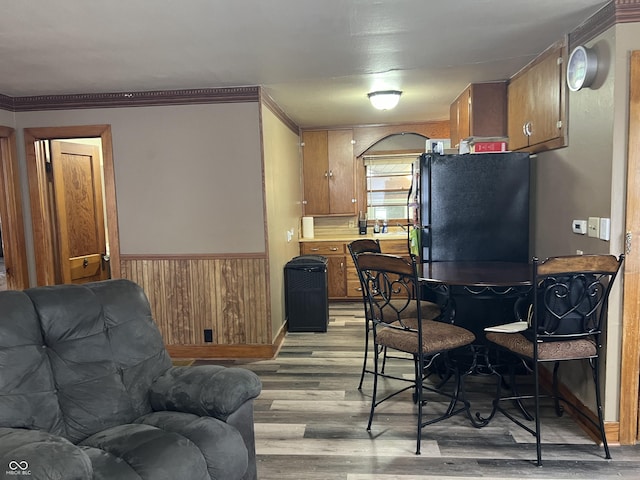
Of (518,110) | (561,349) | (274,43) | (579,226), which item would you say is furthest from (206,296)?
(518,110)

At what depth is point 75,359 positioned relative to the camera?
2.06 meters

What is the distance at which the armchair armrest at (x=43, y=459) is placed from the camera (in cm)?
137

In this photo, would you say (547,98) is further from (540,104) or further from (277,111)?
(277,111)

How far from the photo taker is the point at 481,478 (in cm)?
230

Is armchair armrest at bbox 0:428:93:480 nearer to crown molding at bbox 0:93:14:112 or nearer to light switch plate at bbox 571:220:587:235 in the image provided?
light switch plate at bbox 571:220:587:235

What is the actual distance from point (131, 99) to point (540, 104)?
3.37m

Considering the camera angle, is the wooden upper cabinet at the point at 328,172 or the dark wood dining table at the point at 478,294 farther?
the wooden upper cabinet at the point at 328,172

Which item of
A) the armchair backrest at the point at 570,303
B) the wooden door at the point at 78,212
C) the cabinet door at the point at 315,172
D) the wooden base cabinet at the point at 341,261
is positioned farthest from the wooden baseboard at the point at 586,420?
the wooden door at the point at 78,212

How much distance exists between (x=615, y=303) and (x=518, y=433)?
3.13 feet

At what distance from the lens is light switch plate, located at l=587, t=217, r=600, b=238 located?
2549 millimetres

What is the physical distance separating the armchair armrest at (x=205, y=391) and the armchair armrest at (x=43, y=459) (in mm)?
576

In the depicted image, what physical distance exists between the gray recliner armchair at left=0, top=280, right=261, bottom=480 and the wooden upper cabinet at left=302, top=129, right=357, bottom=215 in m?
4.21

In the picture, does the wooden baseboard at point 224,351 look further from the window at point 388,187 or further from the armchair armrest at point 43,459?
the window at point 388,187

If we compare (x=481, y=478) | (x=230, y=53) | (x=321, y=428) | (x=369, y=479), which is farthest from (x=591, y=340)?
(x=230, y=53)
